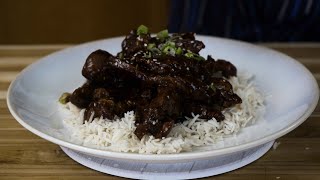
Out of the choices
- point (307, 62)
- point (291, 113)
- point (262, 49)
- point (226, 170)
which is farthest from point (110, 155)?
point (307, 62)

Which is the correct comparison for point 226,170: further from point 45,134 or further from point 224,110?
point 45,134

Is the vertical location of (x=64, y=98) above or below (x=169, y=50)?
below

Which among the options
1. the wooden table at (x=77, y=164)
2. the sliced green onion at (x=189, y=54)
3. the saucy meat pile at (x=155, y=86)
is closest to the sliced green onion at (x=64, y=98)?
the saucy meat pile at (x=155, y=86)

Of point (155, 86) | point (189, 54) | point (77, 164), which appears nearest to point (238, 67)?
point (189, 54)

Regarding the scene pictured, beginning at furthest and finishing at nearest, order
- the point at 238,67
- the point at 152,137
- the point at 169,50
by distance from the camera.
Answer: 1. the point at 238,67
2. the point at 169,50
3. the point at 152,137

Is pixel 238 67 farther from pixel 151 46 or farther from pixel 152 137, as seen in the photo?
pixel 152 137

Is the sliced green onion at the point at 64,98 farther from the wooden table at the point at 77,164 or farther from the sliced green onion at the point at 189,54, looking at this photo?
the sliced green onion at the point at 189,54

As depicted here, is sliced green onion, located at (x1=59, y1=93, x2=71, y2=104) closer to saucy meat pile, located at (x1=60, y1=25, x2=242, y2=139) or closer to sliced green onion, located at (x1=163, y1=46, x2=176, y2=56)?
saucy meat pile, located at (x1=60, y1=25, x2=242, y2=139)
